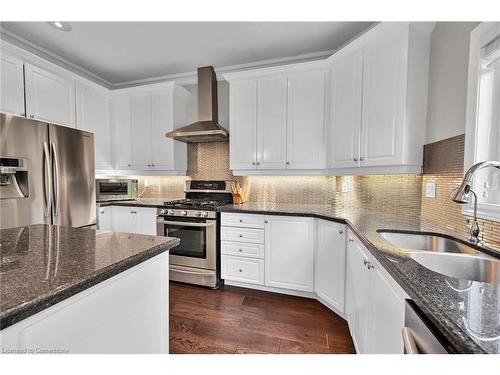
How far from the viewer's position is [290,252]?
230 centimetres

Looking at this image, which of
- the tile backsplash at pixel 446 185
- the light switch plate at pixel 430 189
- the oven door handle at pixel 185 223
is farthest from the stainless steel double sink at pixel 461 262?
the oven door handle at pixel 185 223

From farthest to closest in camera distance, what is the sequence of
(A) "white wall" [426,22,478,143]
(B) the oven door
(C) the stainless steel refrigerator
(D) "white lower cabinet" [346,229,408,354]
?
(B) the oven door
(C) the stainless steel refrigerator
(A) "white wall" [426,22,478,143]
(D) "white lower cabinet" [346,229,408,354]

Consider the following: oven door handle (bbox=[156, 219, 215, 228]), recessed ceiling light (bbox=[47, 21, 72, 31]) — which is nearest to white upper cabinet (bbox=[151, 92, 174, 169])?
oven door handle (bbox=[156, 219, 215, 228])

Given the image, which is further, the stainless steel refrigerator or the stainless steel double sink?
the stainless steel refrigerator

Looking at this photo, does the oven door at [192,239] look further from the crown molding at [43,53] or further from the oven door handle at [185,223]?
the crown molding at [43,53]

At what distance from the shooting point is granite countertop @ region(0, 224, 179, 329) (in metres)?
0.55

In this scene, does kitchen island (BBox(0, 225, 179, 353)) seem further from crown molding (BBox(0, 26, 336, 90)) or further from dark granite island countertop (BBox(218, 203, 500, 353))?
crown molding (BBox(0, 26, 336, 90))

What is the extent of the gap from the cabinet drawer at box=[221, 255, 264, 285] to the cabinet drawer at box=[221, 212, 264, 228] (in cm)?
37

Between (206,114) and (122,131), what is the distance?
4.27 ft

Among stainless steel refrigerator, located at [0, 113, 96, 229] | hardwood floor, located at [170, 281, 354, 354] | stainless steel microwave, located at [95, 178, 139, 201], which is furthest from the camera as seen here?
stainless steel microwave, located at [95, 178, 139, 201]

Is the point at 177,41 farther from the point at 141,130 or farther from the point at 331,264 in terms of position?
the point at 331,264

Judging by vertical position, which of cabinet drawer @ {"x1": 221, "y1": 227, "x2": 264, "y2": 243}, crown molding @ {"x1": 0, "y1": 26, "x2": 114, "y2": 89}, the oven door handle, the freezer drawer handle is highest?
crown molding @ {"x1": 0, "y1": 26, "x2": 114, "y2": 89}
